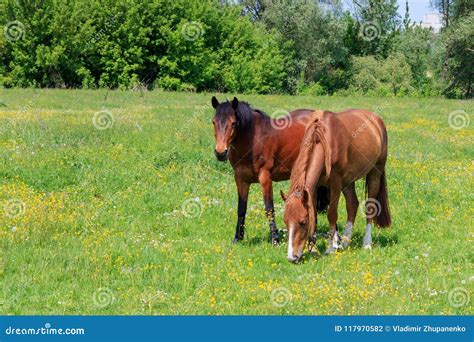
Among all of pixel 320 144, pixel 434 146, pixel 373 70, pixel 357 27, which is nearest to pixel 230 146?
pixel 320 144

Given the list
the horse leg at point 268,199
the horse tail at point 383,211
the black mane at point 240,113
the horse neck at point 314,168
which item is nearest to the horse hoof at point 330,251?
the horse leg at point 268,199

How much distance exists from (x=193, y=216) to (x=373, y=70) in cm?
5914

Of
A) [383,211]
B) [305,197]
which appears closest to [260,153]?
[305,197]

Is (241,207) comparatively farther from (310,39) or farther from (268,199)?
(310,39)

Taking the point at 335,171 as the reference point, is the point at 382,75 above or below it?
above

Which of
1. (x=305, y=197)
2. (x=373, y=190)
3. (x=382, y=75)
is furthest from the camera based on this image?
(x=382, y=75)

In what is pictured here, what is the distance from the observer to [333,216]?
387 inches

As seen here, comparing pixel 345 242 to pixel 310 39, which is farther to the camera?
pixel 310 39

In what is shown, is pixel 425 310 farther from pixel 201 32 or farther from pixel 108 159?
pixel 201 32

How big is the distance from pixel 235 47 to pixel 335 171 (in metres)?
54.5

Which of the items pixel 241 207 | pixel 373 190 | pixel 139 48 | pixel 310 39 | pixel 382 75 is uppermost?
pixel 310 39

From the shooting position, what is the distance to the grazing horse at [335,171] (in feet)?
27.6

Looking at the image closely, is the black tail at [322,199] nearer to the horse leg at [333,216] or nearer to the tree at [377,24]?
the horse leg at [333,216]

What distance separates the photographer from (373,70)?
2635 inches
